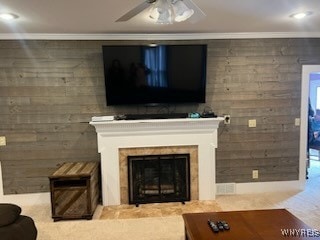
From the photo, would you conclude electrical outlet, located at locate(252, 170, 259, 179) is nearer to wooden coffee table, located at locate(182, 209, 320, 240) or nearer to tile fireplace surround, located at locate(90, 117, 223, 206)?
tile fireplace surround, located at locate(90, 117, 223, 206)

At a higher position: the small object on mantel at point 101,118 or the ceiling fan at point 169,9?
the ceiling fan at point 169,9

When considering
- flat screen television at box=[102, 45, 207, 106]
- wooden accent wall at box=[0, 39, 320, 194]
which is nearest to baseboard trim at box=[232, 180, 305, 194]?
wooden accent wall at box=[0, 39, 320, 194]

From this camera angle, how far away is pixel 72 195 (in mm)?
3289

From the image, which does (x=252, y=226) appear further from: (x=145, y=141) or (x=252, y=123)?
(x=252, y=123)

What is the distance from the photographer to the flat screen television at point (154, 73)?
3.57 m

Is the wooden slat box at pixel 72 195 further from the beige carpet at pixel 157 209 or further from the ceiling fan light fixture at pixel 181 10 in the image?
the ceiling fan light fixture at pixel 181 10

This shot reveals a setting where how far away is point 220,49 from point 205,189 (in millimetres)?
2052

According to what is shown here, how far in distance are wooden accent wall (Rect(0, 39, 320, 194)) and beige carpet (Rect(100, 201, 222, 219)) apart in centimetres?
60

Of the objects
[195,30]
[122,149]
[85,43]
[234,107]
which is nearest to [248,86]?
[234,107]

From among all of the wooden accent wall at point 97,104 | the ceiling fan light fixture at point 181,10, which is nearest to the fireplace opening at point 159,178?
the wooden accent wall at point 97,104

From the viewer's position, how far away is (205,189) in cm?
383

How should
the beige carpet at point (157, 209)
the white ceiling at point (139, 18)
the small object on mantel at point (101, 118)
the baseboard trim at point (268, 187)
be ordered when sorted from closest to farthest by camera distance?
the white ceiling at point (139, 18) → the beige carpet at point (157, 209) → the small object on mantel at point (101, 118) → the baseboard trim at point (268, 187)

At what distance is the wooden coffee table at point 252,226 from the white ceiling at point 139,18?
6.38 feet

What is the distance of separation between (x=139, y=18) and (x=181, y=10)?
48.6 inches
